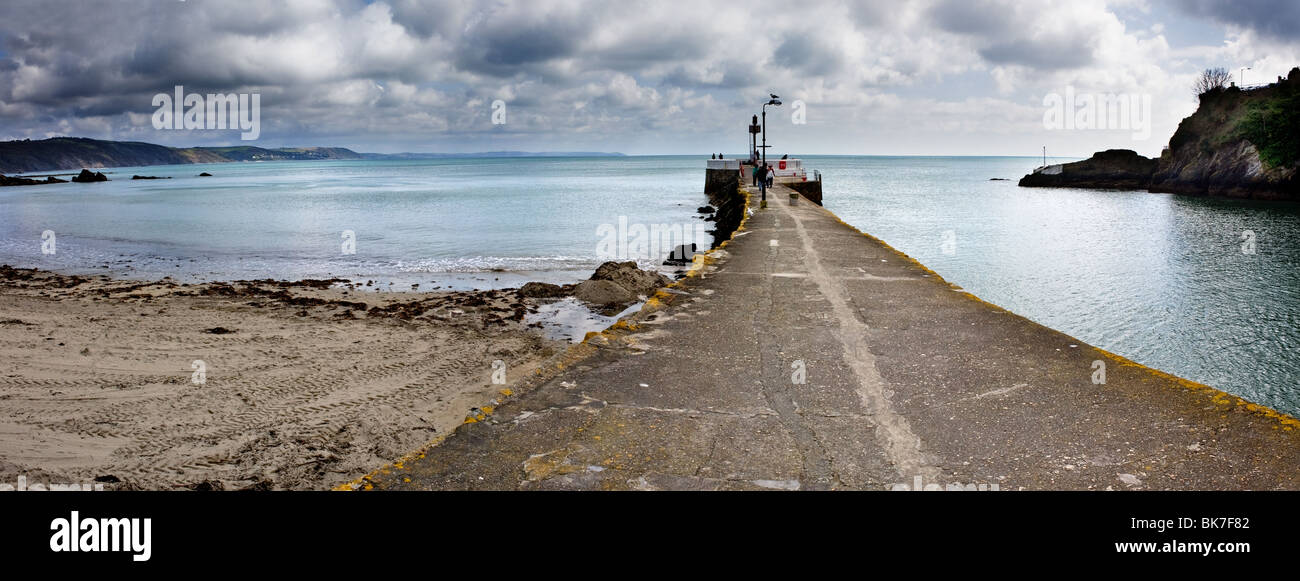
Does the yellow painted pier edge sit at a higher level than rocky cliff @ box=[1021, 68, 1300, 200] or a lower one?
lower

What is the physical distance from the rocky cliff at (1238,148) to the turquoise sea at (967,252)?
3572mm

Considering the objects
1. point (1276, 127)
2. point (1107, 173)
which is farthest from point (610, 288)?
point (1107, 173)

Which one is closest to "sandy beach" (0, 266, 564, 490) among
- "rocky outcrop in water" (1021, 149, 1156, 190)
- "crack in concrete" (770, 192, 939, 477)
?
"crack in concrete" (770, 192, 939, 477)

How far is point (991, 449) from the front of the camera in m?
4.32

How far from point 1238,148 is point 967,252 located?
44.7 metres

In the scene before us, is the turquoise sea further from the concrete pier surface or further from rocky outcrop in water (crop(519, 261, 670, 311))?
the concrete pier surface

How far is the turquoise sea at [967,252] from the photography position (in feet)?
47.9

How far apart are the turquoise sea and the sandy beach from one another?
210 inches

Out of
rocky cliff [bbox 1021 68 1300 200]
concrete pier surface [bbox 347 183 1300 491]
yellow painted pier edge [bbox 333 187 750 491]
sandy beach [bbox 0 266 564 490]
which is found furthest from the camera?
rocky cliff [bbox 1021 68 1300 200]

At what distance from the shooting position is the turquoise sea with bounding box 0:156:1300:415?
1459cm

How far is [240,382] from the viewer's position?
30.8 feet

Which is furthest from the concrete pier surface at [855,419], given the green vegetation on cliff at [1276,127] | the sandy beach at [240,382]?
the green vegetation on cliff at [1276,127]

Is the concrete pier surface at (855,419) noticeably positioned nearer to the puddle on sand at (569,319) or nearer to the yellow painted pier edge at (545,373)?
the yellow painted pier edge at (545,373)
